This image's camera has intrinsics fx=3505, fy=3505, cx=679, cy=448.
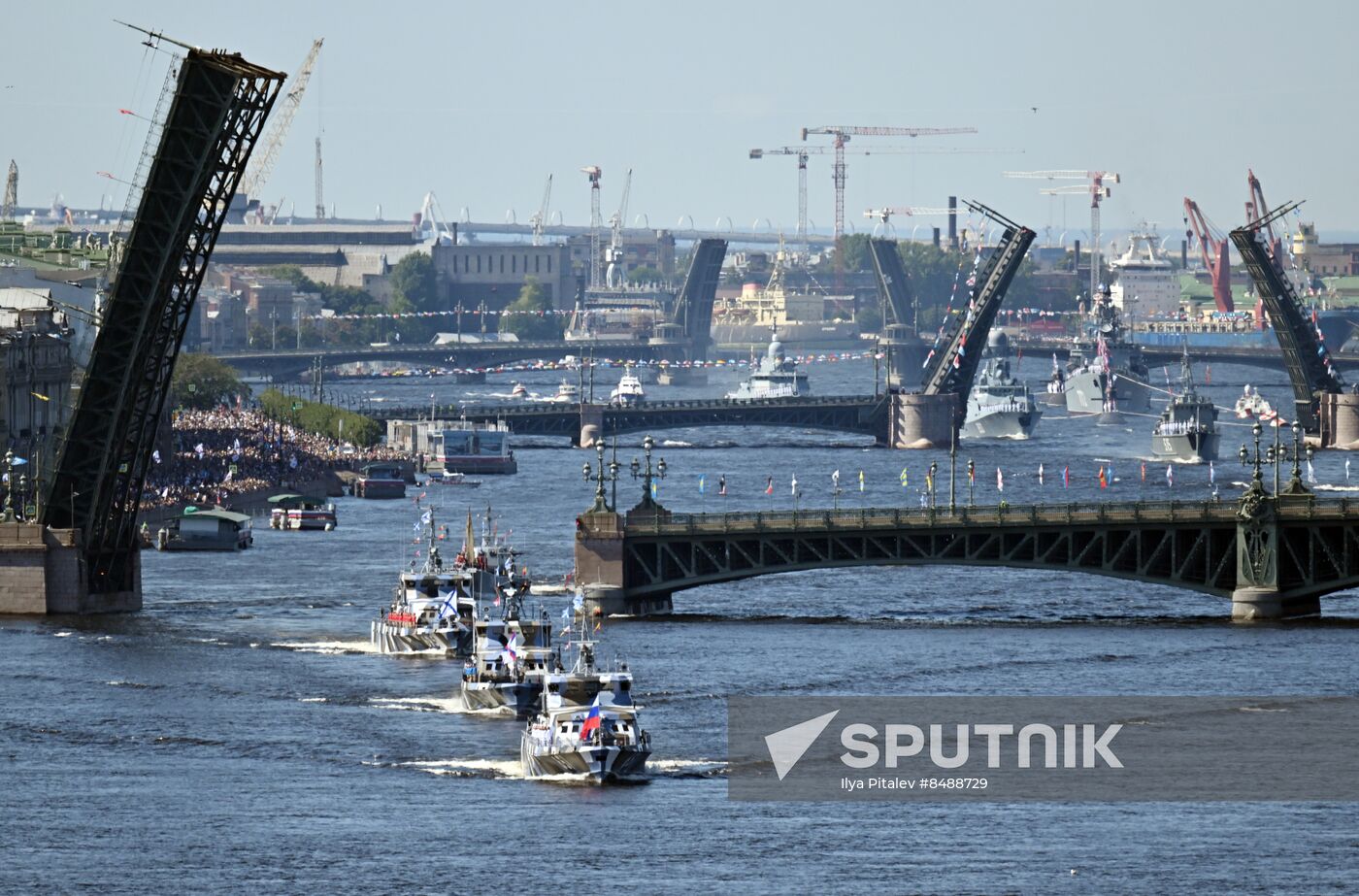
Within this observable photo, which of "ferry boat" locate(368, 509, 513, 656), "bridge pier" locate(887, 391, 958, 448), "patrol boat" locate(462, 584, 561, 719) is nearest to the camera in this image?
"patrol boat" locate(462, 584, 561, 719)

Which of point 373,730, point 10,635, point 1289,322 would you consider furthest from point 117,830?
point 1289,322

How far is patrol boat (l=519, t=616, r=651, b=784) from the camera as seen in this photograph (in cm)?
6094

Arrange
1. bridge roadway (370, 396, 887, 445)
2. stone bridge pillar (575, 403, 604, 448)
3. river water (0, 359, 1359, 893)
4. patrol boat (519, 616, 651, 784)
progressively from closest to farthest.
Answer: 1. river water (0, 359, 1359, 893)
2. patrol boat (519, 616, 651, 784)
3. stone bridge pillar (575, 403, 604, 448)
4. bridge roadway (370, 396, 887, 445)

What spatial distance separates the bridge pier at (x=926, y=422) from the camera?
176 meters

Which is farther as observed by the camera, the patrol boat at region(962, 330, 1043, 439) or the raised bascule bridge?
the patrol boat at region(962, 330, 1043, 439)

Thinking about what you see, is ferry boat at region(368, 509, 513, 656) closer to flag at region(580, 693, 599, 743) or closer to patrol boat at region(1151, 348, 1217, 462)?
flag at region(580, 693, 599, 743)

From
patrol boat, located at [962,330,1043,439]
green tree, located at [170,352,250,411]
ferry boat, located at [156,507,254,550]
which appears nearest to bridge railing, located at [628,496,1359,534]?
ferry boat, located at [156,507,254,550]

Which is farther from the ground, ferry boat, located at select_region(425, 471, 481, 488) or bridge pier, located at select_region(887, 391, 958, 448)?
bridge pier, located at select_region(887, 391, 958, 448)

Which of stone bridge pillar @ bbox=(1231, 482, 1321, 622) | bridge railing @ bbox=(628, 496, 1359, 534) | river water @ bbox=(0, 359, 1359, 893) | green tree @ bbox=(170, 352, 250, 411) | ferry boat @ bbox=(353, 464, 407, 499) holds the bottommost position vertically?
river water @ bbox=(0, 359, 1359, 893)

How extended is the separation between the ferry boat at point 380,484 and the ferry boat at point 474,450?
12411 millimetres

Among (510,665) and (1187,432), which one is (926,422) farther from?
(510,665)

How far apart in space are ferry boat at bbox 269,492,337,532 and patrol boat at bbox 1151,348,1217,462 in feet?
187

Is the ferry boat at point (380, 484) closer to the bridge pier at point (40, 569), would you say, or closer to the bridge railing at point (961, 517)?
the bridge railing at point (961, 517)

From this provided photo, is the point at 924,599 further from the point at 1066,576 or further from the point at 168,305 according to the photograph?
the point at 168,305
